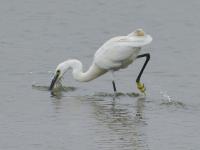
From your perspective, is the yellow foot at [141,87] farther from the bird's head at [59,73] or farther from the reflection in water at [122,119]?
the bird's head at [59,73]

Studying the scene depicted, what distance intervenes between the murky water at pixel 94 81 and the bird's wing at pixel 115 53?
574 millimetres

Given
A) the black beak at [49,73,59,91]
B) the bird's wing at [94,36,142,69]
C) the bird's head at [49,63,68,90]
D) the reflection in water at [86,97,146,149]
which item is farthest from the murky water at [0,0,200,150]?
the bird's wing at [94,36,142,69]

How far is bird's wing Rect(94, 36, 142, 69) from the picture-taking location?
653 inches

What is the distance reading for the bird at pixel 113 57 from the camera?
16438 millimetres

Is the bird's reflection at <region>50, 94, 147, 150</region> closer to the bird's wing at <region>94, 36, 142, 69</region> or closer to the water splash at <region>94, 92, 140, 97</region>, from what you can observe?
the water splash at <region>94, 92, 140, 97</region>

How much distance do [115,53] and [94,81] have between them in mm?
1857

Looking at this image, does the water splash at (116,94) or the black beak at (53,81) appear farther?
the black beak at (53,81)

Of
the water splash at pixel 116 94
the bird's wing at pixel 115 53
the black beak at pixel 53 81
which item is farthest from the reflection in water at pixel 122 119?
the black beak at pixel 53 81

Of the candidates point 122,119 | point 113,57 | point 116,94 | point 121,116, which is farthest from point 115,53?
point 122,119

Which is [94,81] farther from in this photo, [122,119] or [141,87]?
[122,119]

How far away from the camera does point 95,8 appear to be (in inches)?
1101

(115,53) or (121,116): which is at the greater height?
(121,116)

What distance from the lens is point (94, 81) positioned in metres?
18.4

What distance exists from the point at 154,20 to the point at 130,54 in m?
9.75
